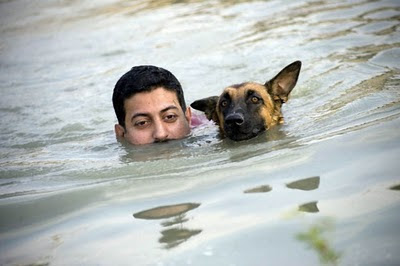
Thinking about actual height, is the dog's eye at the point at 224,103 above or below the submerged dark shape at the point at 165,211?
above

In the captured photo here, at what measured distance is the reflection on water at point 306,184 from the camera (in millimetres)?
3180

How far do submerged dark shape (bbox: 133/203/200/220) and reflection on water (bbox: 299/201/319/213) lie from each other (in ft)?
2.15

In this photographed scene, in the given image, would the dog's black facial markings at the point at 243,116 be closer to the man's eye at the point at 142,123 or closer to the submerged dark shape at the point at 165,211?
the man's eye at the point at 142,123

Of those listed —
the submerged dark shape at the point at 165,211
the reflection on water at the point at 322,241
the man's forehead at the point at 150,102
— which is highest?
the man's forehead at the point at 150,102

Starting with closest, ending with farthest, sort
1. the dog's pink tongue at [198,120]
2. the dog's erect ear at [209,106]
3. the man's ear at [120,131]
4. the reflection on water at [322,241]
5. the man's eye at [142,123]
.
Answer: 1. the reflection on water at [322,241]
2. the man's eye at [142,123]
3. the man's ear at [120,131]
4. the dog's erect ear at [209,106]
5. the dog's pink tongue at [198,120]

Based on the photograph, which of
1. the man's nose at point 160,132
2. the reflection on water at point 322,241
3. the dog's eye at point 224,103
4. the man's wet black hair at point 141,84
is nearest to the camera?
the reflection on water at point 322,241

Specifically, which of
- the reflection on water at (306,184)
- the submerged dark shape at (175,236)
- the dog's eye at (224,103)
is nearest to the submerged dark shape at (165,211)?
the submerged dark shape at (175,236)

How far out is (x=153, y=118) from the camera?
5.57 metres

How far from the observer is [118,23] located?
12.5 m

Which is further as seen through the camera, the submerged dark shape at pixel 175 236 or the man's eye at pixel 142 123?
the man's eye at pixel 142 123

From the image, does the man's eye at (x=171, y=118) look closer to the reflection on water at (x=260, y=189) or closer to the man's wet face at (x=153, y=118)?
the man's wet face at (x=153, y=118)

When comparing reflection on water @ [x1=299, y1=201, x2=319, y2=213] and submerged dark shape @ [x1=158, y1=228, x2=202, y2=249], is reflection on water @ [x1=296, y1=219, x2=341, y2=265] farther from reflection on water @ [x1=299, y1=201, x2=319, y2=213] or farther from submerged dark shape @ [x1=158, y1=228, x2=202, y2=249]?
submerged dark shape @ [x1=158, y1=228, x2=202, y2=249]

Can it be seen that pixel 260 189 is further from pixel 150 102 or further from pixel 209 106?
pixel 209 106

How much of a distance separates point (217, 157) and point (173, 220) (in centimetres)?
146
